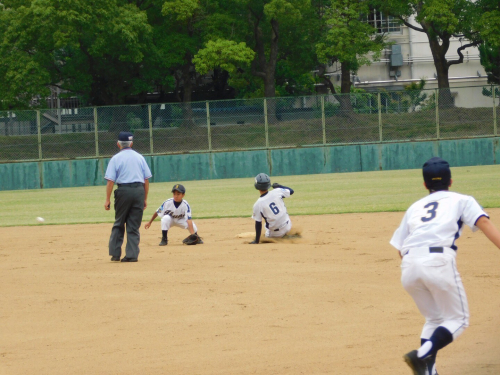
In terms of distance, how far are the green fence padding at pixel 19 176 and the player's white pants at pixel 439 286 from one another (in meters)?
28.9

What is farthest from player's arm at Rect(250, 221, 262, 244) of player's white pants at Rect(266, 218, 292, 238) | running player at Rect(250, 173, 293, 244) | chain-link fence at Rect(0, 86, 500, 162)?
chain-link fence at Rect(0, 86, 500, 162)

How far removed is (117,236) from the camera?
29.2ft

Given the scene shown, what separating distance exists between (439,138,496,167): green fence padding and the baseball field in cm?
1952

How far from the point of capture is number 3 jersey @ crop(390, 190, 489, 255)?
3.87 metres

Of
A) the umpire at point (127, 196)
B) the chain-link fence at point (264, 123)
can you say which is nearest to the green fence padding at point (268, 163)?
the chain-link fence at point (264, 123)

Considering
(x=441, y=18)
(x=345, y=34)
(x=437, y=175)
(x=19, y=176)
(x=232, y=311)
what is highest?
(x=441, y=18)

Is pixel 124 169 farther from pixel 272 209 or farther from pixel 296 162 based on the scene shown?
pixel 296 162

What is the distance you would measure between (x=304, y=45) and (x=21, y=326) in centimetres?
3696

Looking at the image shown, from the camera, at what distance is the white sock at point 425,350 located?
3.69 metres

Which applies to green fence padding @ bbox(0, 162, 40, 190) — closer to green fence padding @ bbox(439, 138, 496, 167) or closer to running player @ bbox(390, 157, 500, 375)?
green fence padding @ bbox(439, 138, 496, 167)

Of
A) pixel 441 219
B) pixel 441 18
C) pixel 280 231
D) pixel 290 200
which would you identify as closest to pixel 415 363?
pixel 441 219

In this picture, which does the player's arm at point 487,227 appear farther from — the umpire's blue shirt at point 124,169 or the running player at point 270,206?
the running player at point 270,206

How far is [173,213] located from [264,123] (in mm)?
21245

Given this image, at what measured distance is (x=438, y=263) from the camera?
381 cm
